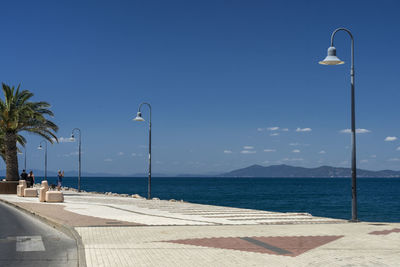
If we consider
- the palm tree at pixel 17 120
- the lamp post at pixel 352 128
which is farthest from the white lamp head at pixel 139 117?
the lamp post at pixel 352 128

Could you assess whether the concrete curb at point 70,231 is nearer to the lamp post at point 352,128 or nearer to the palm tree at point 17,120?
the lamp post at point 352,128

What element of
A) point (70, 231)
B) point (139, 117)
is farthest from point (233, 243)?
point (139, 117)

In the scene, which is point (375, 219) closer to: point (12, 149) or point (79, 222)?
point (12, 149)

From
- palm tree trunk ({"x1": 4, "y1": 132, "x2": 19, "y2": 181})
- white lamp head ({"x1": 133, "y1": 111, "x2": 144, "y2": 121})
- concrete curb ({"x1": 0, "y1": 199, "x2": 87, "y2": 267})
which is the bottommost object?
concrete curb ({"x1": 0, "y1": 199, "x2": 87, "y2": 267})

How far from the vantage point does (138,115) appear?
36062mm

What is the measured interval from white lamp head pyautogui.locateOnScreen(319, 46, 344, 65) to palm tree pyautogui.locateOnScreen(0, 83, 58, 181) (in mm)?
29804

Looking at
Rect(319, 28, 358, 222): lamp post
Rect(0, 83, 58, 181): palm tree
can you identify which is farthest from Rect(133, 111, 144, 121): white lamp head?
Rect(319, 28, 358, 222): lamp post

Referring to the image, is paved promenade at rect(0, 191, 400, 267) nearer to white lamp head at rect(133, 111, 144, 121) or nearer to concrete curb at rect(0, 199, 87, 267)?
concrete curb at rect(0, 199, 87, 267)

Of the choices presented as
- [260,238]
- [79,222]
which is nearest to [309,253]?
[260,238]

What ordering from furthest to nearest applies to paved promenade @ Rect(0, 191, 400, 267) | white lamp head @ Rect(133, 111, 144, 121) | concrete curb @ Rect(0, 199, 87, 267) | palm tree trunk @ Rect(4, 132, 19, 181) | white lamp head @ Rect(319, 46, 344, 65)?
1. palm tree trunk @ Rect(4, 132, 19, 181)
2. white lamp head @ Rect(133, 111, 144, 121)
3. white lamp head @ Rect(319, 46, 344, 65)
4. concrete curb @ Rect(0, 199, 87, 267)
5. paved promenade @ Rect(0, 191, 400, 267)

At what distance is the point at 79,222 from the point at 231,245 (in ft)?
21.9

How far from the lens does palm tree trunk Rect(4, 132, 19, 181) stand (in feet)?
143

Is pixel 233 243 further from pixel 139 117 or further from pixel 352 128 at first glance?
pixel 139 117

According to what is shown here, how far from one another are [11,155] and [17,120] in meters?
3.66
